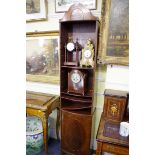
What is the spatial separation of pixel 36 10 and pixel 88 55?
1037mm

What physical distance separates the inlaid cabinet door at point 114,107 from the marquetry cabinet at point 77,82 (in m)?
0.21

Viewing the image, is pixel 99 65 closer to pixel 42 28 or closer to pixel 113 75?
pixel 113 75

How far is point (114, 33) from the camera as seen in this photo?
1.70m

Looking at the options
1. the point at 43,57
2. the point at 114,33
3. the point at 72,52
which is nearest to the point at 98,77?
the point at 72,52

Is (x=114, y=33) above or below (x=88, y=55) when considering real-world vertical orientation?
above

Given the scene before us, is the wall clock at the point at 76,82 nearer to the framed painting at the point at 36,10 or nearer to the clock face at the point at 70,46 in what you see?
the clock face at the point at 70,46

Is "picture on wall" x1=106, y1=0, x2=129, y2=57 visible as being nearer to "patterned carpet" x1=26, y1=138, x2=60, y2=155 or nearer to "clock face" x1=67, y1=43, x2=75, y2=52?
"clock face" x1=67, y1=43, x2=75, y2=52

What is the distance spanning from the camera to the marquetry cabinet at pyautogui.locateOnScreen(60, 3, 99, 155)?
1.82m

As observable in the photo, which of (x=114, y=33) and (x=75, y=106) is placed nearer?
(x=114, y=33)

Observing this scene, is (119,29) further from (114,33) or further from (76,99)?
(76,99)

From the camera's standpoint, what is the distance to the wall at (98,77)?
1.78m

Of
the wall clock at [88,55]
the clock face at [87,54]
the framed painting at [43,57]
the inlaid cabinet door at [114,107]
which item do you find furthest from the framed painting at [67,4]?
the inlaid cabinet door at [114,107]
